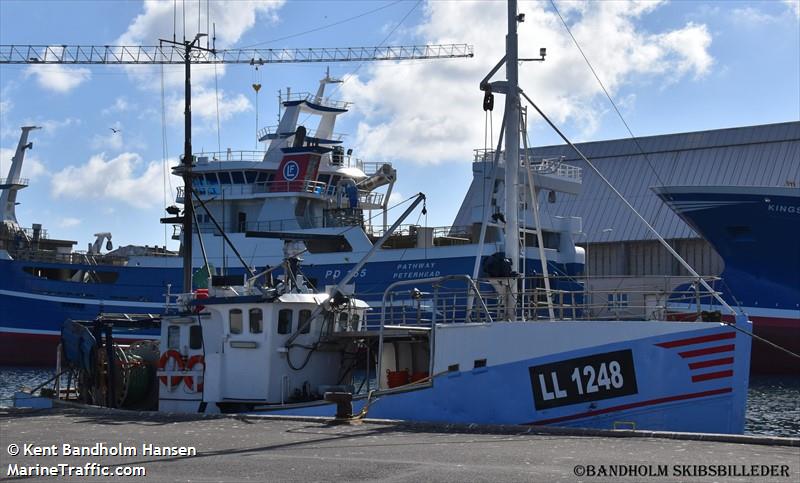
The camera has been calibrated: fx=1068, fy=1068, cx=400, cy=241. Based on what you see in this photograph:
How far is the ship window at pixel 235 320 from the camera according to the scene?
66.3 ft

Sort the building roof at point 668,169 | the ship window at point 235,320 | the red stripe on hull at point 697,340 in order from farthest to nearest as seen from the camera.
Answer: the building roof at point 668,169 < the ship window at point 235,320 < the red stripe on hull at point 697,340

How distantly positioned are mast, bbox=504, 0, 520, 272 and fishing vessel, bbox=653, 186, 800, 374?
19.9 m

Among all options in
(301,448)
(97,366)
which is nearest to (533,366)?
(301,448)

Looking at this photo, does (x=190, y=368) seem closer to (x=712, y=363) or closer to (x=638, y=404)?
(x=638, y=404)

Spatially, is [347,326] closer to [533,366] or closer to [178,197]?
[533,366]

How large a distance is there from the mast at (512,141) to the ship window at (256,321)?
4.76 meters

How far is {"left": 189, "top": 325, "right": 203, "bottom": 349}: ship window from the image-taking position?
822 inches

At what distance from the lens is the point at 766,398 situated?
29.0m

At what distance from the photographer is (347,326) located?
20.7 m

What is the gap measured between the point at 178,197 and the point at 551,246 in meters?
15.5

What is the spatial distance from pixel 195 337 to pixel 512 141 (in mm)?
7251

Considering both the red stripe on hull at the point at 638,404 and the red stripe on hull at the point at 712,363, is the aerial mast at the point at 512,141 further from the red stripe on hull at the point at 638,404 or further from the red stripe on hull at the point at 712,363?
the red stripe on hull at the point at 712,363

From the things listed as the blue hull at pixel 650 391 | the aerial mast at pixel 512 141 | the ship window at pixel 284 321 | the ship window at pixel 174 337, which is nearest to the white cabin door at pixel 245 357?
the ship window at pixel 284 321

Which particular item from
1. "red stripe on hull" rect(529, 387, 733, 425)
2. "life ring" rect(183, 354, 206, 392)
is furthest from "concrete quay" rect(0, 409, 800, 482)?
"life ring" rect(183, 354, 206, 392)
